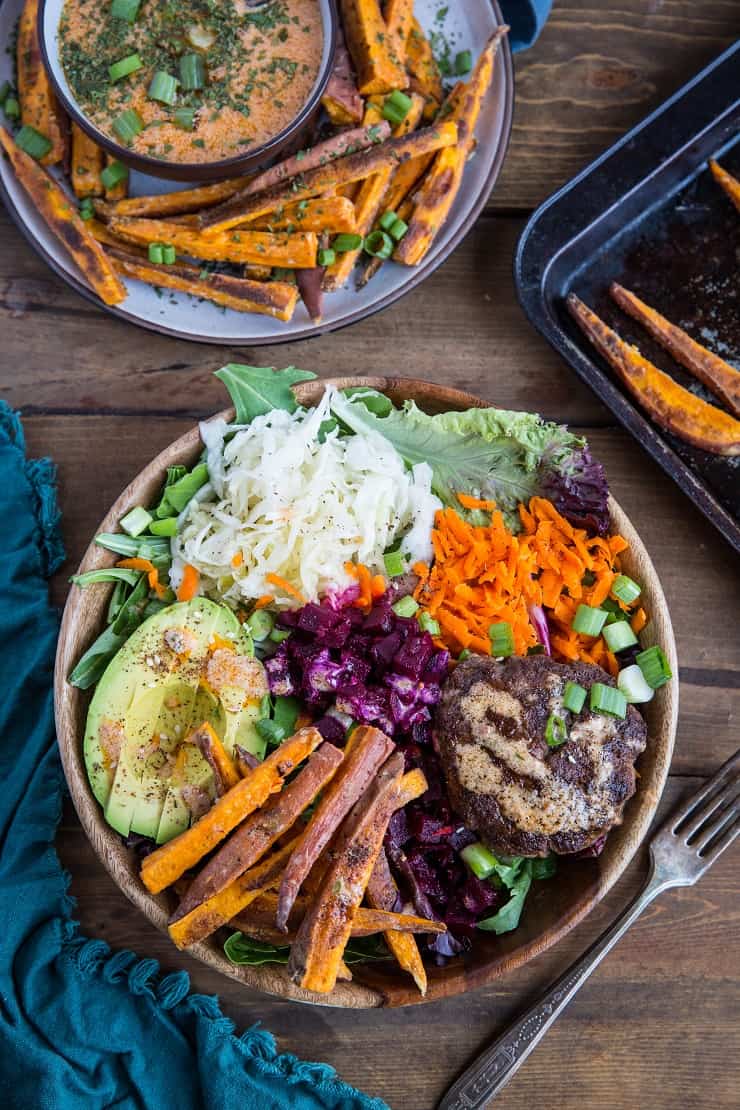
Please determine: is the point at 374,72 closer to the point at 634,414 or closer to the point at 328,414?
the point at 328,414

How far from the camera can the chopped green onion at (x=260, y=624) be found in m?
2.58

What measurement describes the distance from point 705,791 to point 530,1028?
857mm

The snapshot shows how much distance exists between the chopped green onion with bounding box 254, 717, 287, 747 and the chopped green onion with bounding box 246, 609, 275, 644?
225 mm

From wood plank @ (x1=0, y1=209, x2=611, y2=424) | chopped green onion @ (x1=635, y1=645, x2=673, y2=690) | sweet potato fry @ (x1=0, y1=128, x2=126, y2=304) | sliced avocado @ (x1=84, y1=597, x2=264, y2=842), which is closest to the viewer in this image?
sliced avocado @ (x1=84, y1=597, x2=264, y2=842)

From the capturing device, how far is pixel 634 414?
288 cm

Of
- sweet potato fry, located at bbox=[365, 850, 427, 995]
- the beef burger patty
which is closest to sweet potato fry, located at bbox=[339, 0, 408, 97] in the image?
the beef burger patty

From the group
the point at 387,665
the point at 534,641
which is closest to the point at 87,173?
the point at 387,665

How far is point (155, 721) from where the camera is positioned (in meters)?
2.48

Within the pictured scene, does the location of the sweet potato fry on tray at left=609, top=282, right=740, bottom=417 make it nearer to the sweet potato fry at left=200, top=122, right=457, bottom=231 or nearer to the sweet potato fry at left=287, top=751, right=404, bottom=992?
the sweet potato fry at left=200, top=122, right=457, bottom=231

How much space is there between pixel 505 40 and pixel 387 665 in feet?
5.99

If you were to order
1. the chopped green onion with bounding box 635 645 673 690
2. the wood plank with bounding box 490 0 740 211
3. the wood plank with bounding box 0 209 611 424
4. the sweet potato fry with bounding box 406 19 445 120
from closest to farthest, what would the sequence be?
the chopped green onion with bounding box 635 645 673 690 < the sweet potato fry with bounding box 406 19 445 120 < the wood plank with bounding box 0 209 611 424 < the wood plank with bounding box 490 0 740 211

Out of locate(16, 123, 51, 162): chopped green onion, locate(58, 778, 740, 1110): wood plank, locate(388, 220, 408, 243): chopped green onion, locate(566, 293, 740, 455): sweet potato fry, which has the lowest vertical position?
locate(58, 778, 740, 1110): wood plank

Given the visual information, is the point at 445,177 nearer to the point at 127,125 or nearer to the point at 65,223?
the point at 127,125

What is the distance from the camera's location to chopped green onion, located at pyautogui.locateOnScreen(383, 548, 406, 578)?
2.59 m
